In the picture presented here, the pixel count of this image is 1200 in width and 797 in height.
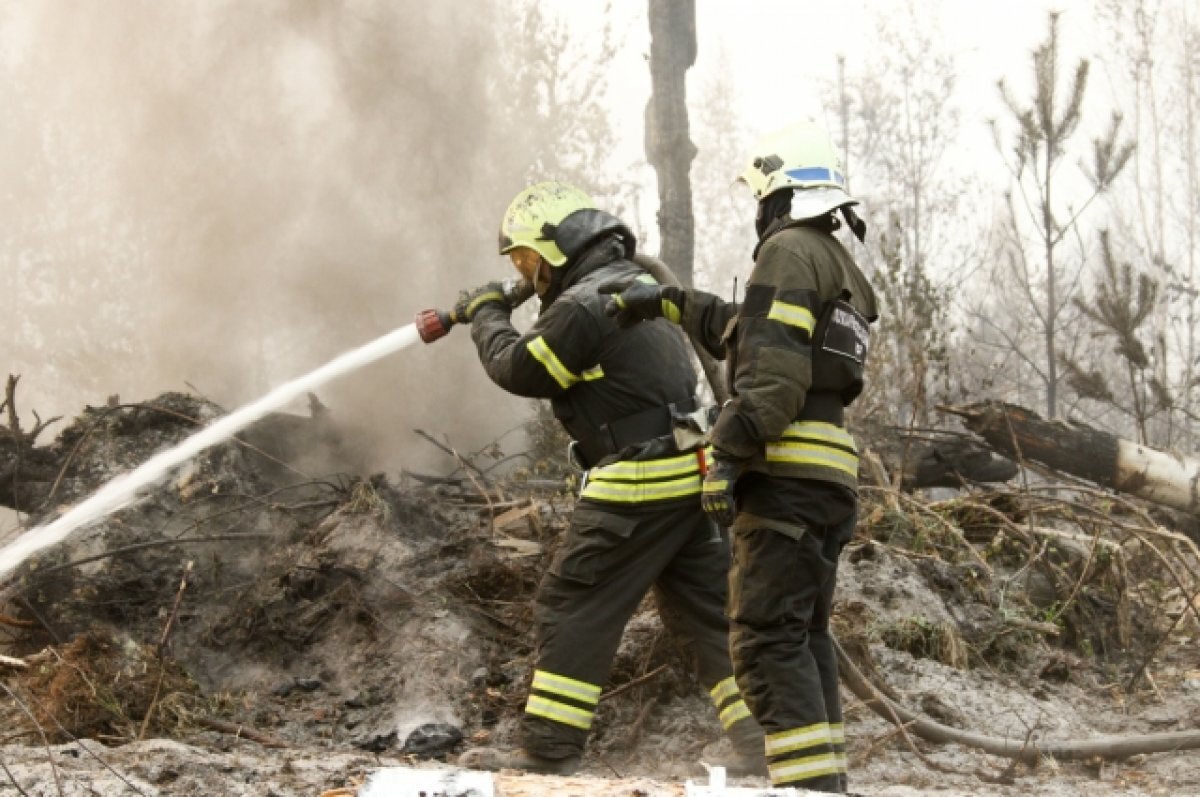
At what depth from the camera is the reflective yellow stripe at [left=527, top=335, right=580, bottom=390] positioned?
151 inches

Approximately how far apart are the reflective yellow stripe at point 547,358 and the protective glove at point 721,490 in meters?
0.72

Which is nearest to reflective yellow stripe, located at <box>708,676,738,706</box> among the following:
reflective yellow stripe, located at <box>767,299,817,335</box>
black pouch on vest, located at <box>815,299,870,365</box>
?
black pouch on vest, located at <box>815,299,870,365</box>

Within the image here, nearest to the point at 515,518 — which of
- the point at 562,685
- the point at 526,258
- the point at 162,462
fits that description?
the point at 162,462

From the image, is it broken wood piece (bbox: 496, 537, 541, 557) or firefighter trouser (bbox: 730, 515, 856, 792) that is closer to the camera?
firefighter trouser (bbox: 730, 515, 856, 792)

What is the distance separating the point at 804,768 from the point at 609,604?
836mm

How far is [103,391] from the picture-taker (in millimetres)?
10195

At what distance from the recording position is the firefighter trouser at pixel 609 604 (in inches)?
145

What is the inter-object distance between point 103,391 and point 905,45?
76.5 ft

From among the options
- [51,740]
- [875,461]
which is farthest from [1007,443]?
[51,740]

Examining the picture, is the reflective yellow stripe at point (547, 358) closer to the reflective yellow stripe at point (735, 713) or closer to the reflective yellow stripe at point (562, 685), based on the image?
the reflective yellow stripe at point (562, 685)

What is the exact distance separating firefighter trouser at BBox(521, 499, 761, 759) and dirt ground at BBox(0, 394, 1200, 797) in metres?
0.45

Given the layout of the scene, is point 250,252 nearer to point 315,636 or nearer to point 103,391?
point 103,391

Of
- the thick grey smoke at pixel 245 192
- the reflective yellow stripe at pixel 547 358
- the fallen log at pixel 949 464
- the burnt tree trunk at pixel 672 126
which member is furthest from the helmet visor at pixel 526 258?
the burnt tree trunk at pixel 672 126

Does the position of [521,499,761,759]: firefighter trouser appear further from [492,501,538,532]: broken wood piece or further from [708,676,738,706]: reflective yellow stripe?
[492,501,538,532]: broken wood piece
